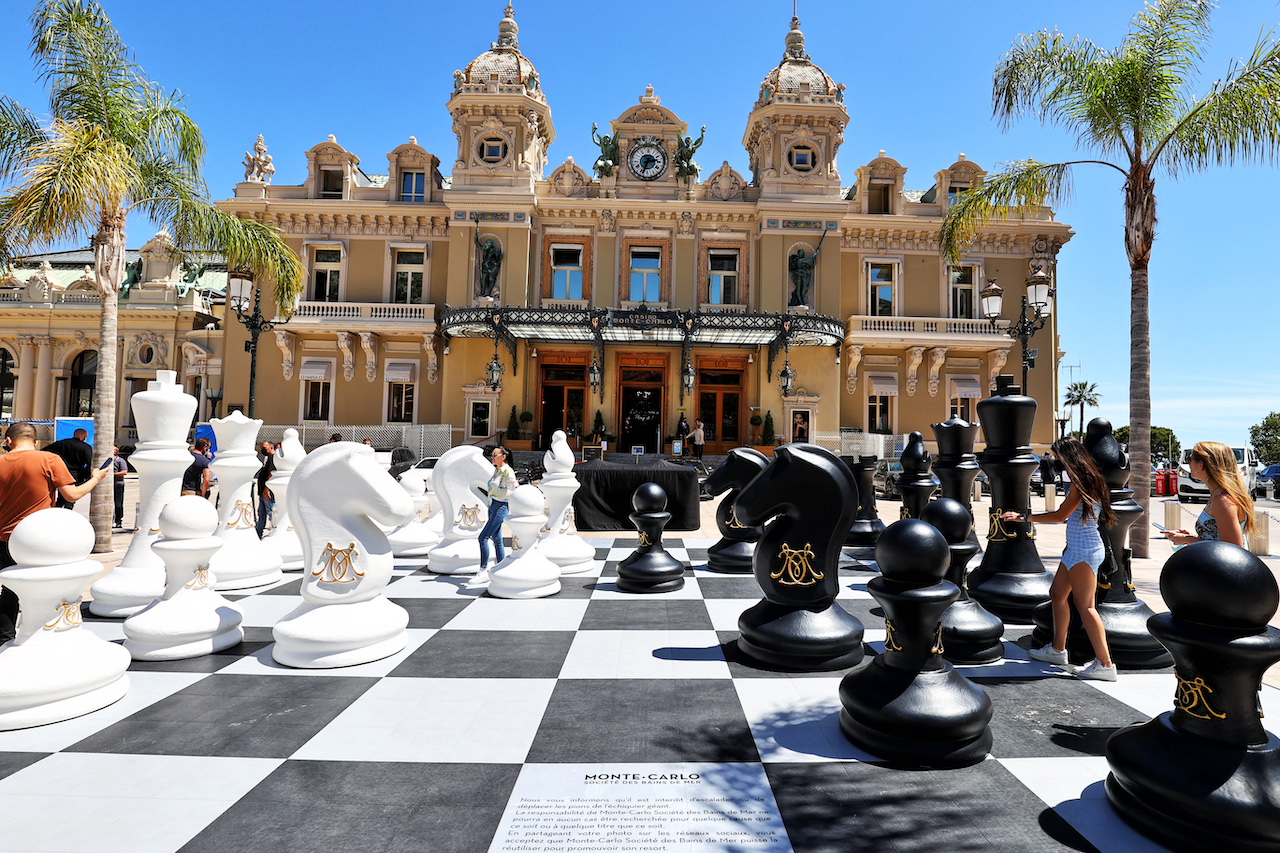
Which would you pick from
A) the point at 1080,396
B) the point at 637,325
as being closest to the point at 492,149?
the point at 637,325

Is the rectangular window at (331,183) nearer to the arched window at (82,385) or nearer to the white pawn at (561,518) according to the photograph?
the arched window at (82,385)

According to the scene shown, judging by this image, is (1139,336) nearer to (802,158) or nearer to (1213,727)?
(1213,727)

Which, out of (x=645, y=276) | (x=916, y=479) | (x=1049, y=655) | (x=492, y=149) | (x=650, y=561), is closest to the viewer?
(x=1049, y=655)

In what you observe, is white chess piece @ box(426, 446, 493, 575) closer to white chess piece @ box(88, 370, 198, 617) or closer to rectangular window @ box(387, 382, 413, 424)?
white chess piece @ box(88, 370, 198, 617)

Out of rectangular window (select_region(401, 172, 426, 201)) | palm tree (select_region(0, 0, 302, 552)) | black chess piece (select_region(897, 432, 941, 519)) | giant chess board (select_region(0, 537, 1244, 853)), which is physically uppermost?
rectangular window (select_region(401, 172, 426, 201))

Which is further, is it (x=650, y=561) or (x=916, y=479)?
(x=916, y=479)

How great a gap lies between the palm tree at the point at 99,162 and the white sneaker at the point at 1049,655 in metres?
10.3

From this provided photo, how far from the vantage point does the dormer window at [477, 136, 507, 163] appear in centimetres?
2200

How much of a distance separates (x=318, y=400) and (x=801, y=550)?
22756 millimetres

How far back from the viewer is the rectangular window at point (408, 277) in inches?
900

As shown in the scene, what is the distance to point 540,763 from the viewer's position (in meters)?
2.86

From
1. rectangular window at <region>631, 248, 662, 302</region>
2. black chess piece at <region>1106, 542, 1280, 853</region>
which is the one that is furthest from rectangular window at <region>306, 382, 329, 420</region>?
black chess piece at <region>1106, 542, 1280, 853</region>

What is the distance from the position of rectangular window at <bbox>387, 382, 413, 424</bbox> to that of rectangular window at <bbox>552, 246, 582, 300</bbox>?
6.58m

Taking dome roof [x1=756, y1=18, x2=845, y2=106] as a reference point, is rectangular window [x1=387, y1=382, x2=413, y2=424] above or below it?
below
